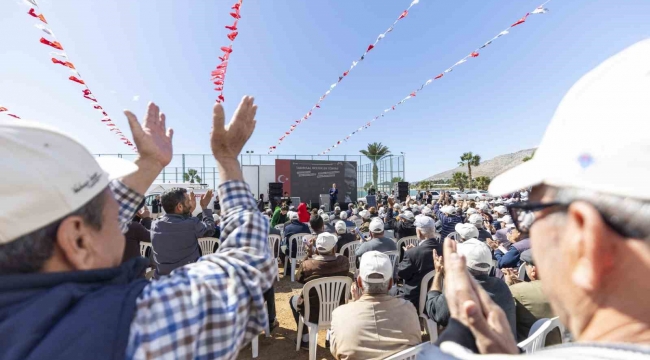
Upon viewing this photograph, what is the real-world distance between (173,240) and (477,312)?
10.4 feet

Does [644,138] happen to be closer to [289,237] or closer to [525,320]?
[525,320]

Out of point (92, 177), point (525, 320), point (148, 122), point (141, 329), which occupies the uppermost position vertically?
point (148, 122)

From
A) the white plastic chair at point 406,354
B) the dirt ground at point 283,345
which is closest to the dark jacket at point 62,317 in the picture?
the white plastic chair at point 406,354

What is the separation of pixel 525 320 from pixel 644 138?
2.78 metres

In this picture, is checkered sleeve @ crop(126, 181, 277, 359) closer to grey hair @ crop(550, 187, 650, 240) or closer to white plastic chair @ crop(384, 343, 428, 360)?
grey hair @ crop(550, 187, 650, 240)

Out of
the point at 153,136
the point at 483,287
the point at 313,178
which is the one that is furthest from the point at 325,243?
the point at 313,178

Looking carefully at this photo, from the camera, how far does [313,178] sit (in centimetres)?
2277

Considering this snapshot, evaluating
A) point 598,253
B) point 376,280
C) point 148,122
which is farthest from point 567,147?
point 376,280

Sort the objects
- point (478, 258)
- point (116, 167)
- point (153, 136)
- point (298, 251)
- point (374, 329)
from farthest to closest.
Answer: point (298, 251), point (478, 258), point (374, 329), point (153, 136), point (116, 167)

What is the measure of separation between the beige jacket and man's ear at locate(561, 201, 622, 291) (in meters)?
1.74

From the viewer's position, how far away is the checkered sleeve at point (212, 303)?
2.49 feet

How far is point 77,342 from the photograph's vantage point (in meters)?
0.64

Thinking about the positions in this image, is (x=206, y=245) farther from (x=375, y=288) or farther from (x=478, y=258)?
(x=478, y=258)

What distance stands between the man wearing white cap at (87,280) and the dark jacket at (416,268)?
316 centimetres
